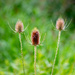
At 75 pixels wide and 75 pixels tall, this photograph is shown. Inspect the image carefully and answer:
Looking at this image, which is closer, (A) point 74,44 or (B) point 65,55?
(B) point 65,55

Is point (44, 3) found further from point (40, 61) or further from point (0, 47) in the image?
point (40, 61)

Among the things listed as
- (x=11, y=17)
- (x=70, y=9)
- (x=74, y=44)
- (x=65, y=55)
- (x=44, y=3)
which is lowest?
(x=65, y=55)

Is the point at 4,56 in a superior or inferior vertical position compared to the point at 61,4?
inferior

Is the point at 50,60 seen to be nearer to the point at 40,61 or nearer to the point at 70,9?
the point at 40,61

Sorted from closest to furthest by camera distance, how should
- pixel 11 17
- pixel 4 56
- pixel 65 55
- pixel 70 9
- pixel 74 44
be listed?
pixel 65 55, pixel 4 56, pixel 74 44, pixel 11 17, pixel 70 9

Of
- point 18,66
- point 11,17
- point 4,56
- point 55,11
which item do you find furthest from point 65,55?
point 55,11

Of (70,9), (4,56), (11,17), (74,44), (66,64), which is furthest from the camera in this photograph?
(70,9)

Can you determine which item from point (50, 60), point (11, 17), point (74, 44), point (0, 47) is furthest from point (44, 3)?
point (50, 60)
